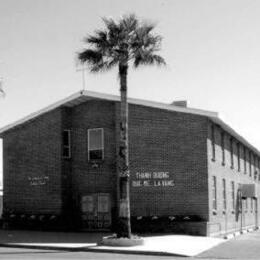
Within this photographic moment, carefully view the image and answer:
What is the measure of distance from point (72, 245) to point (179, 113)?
31.9 ft

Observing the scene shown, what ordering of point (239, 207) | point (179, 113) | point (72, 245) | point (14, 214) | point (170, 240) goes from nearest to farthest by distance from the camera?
point (72, 245) < point (170, 240) < point (179, 113) < point (14, 214) < point (239, 207)

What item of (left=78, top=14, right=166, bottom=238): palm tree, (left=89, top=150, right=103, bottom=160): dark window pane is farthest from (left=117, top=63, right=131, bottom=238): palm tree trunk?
(left=89, top=150, right=103, bottom=160): dark window pane

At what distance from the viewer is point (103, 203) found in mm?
30750

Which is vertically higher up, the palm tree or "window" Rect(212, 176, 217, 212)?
the palm tree

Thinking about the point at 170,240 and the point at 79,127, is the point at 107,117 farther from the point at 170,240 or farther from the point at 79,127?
the point at 170,240

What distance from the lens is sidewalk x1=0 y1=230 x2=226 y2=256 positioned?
20328 mm

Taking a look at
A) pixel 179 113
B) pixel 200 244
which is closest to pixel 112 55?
pixel 179 113

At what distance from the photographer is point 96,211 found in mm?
30859

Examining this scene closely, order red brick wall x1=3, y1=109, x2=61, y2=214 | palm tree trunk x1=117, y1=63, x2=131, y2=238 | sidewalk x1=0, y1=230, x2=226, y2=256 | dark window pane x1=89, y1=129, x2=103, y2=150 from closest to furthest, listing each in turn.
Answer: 1. sidewalk x1=0, y1=230, x2=226, y2=256
2. palm tree trunk x1=117, y1=63, x2=131, y2=238
3. dark window pane x1=89, y1=129, x2=103, y2=150
4. red brick wall x1=3, y1=109, x2=61, y2=214

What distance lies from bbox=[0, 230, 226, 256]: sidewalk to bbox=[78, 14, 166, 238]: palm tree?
177 cm

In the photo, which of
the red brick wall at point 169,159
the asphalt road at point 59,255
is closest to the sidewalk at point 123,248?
the asphalt road at point 59,255

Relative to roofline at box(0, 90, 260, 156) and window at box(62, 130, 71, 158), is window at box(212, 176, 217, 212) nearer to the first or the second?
roofline at box(0, 90, 260, 156)

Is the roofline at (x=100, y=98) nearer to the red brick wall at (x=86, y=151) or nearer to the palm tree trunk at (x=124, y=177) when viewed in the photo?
the red brick wall at (x=86, y=151)

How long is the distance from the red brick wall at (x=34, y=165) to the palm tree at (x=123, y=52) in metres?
9.15
